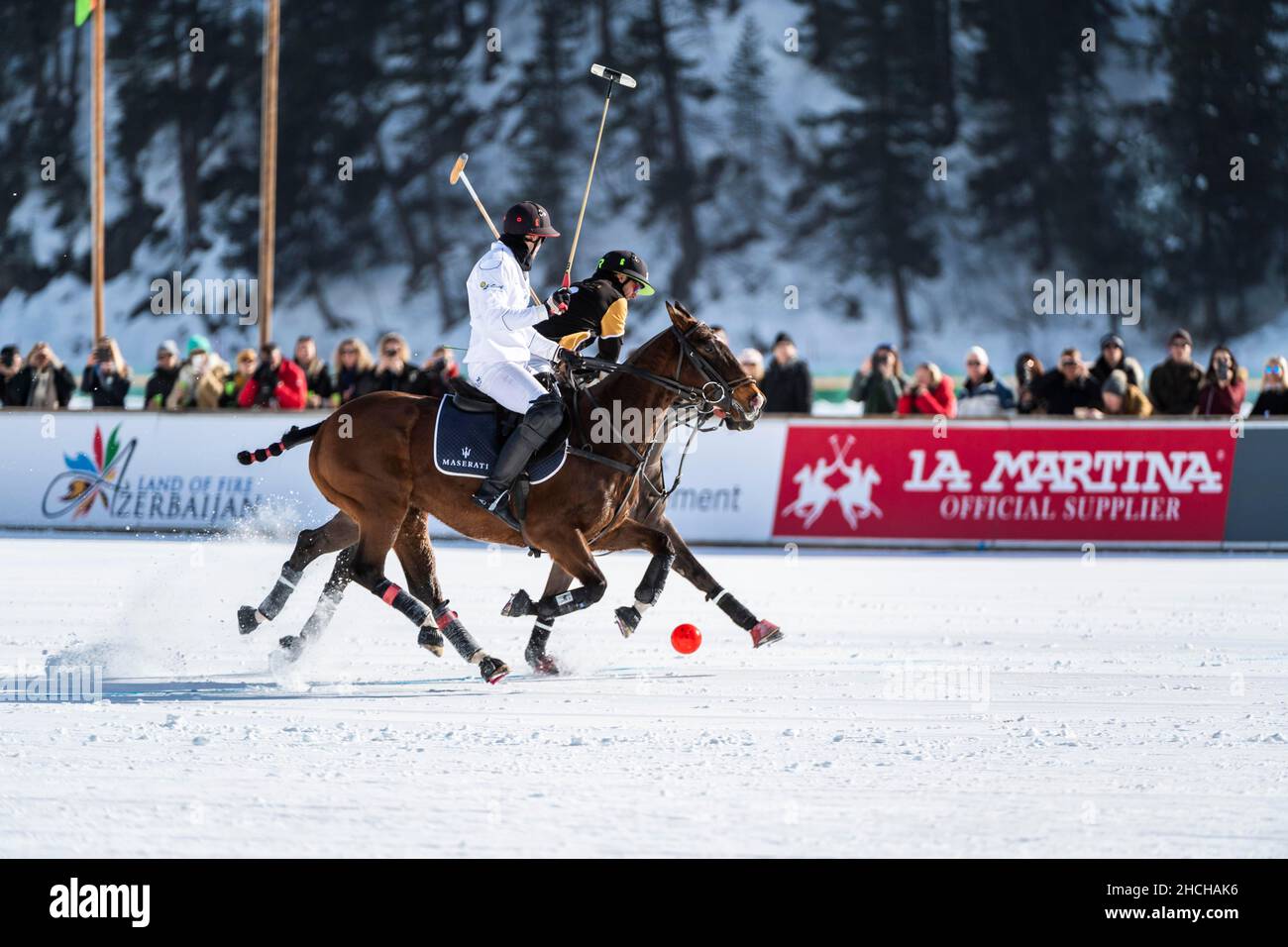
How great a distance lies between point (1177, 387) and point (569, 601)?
10.8m

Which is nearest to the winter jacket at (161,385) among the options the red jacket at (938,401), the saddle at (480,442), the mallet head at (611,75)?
the red jacket at (938,401)

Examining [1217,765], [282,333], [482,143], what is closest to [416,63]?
[482,143]

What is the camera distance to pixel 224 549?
51.7 ft

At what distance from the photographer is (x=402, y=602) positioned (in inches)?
355

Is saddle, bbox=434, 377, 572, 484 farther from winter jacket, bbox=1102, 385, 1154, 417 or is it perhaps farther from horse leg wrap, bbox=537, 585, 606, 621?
winter jacket, bbox=1102, 385, 1154, 417

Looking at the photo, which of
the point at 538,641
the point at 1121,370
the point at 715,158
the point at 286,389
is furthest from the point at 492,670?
the point at 715,158

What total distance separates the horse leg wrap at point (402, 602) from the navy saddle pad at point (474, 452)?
2.29 ft

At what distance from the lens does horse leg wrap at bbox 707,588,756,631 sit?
965 cm

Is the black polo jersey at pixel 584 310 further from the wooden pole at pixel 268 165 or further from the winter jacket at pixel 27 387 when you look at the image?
the wooden pole at pixel 268 165

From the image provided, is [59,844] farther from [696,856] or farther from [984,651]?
[984,651]

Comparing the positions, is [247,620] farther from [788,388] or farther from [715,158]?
[715,158]

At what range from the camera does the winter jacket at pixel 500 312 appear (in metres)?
8.95
